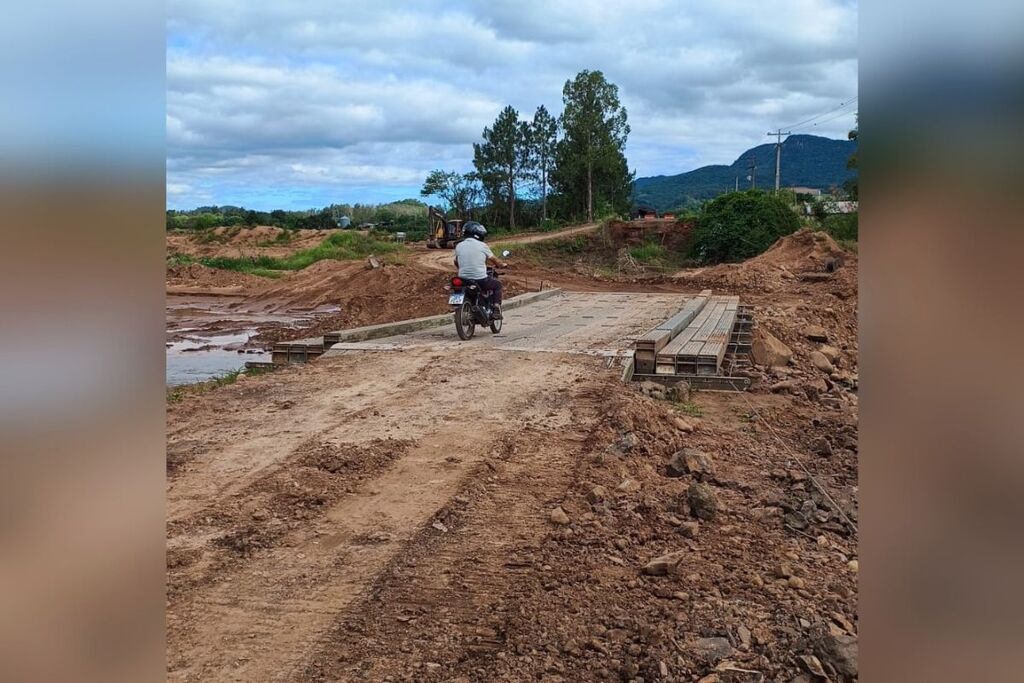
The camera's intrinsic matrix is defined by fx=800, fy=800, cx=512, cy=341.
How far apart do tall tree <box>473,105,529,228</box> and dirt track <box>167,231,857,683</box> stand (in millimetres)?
37293

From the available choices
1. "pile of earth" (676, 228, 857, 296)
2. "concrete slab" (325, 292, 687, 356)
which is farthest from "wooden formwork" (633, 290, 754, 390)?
"pile of earth" (676, 228, 857, 296)

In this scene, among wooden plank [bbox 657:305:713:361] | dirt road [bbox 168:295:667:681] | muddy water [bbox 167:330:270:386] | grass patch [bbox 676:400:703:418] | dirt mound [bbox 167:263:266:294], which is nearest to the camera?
dirt road [bbox 168:295:667:681]

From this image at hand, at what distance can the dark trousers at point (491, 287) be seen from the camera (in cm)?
980

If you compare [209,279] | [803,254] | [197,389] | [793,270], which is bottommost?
[197,389]

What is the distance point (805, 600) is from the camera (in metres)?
3.12

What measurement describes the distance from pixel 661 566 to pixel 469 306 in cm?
659

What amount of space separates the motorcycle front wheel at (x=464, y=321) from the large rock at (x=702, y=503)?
5644mm

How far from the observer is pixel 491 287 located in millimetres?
9859

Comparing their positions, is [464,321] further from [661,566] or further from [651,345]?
[661,566]

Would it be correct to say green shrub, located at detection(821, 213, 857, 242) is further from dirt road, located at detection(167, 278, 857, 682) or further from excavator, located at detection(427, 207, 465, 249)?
dirt road, located at detection(167, 278, 857, 682)

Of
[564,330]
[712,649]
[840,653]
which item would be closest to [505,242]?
[564,330]

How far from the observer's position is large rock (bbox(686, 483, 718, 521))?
402cm
